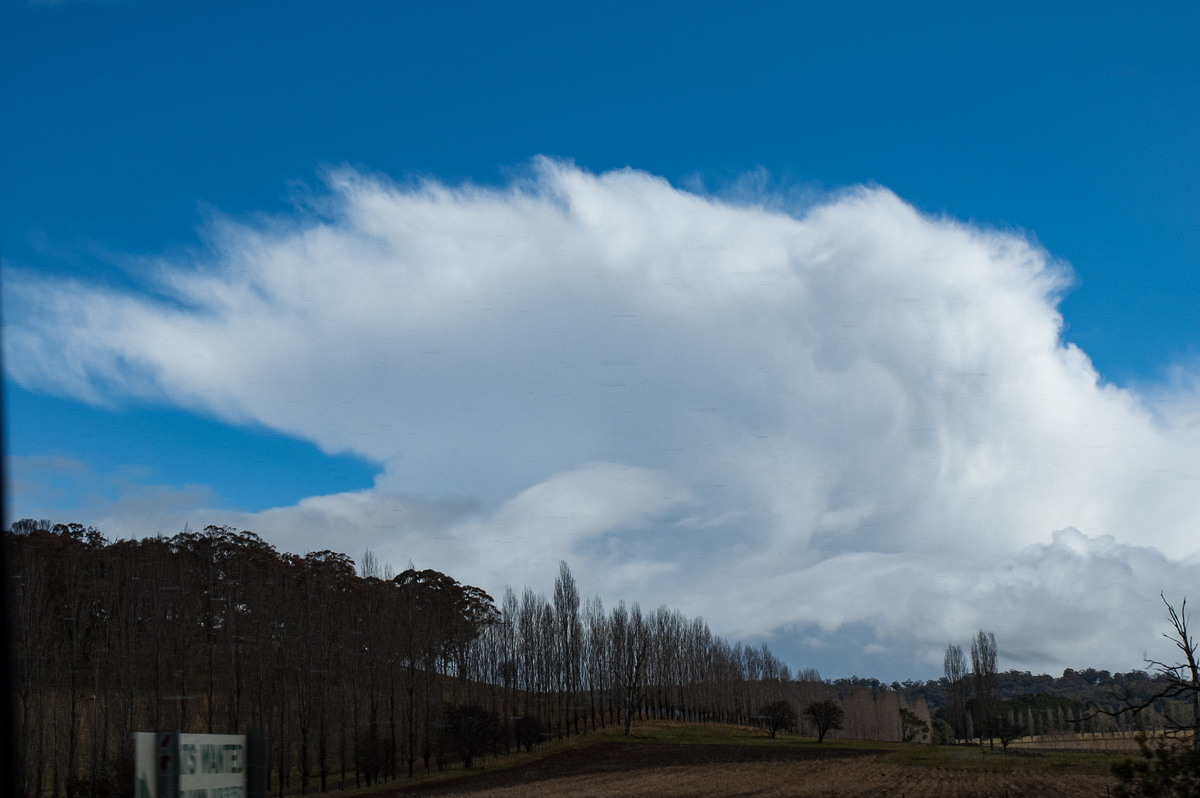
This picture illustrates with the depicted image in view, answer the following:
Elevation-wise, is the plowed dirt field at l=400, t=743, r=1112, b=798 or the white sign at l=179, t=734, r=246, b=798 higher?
the white sign at l=179, t=734, r=246, b=798

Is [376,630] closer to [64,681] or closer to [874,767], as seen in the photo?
[64,681]

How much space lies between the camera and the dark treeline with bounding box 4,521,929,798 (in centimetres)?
5491

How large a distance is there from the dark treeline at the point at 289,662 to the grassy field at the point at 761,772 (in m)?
7.22

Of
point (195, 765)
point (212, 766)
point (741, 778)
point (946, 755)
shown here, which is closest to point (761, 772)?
point (741, 778)

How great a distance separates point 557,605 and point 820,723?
27.1 m

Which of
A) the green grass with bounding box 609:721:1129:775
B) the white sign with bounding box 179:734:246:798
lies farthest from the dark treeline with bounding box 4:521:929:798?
the white sign with bounding box 179:734:246:798

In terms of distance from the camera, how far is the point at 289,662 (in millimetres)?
64250

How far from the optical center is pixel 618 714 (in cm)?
9781

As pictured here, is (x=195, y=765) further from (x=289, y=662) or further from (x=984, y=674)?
(x=984, y=674)

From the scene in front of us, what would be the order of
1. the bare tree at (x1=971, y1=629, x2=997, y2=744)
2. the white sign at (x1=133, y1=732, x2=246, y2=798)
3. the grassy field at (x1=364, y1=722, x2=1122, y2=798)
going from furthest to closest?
1. the bare tree at (x1=971, y1=629, x2=997, y2=744)
2. the grassy field at (x1=364, y1=722, x2=1122, y2=798)
3. the white sign at (x1=133, y1=732, x2=246, y2=798)

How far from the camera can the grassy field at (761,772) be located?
4091 cm

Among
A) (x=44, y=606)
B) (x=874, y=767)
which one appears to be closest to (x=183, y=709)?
(x=44, y=606)

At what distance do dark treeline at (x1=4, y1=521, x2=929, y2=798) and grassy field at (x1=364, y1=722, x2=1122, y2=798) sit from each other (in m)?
7.22

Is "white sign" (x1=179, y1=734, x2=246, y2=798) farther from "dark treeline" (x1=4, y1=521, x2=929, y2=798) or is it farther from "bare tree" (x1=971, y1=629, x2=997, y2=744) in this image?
"bare tree" (x1=971, y1=629, x2=997, y2=744)
